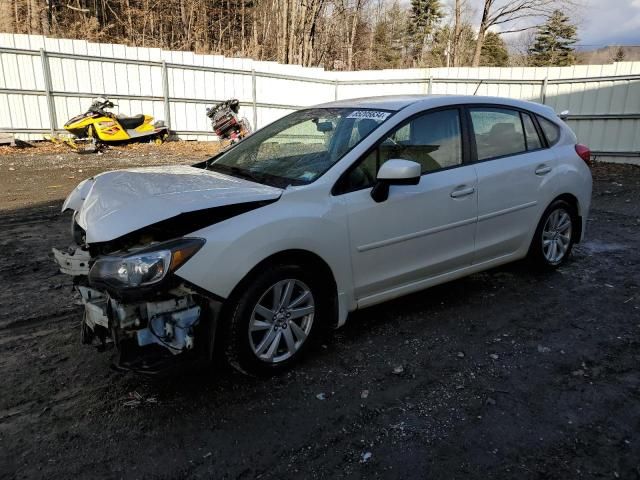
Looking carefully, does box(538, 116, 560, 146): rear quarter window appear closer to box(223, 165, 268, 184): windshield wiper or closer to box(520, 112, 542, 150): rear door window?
box(520, 112, 542, 150): rear door window

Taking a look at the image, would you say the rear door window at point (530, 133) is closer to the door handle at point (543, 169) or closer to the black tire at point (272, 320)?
the door handle at point (543, 169)

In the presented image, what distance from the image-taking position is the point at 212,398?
2885 mm

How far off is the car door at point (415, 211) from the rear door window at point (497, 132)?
0.67 ft

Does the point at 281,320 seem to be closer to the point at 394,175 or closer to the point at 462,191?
the point at 394,175

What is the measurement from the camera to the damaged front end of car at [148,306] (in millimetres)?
2582

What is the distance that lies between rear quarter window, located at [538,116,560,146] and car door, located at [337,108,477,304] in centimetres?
117

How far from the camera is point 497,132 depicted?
14.2 feet

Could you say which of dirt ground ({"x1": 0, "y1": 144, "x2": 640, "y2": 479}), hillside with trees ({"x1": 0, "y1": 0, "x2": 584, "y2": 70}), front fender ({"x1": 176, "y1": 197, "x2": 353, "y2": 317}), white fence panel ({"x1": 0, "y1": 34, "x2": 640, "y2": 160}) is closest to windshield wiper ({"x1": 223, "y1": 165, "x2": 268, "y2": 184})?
front fender ({"x1": 176, "y1": 197, "x2": 353, "y2": 317})

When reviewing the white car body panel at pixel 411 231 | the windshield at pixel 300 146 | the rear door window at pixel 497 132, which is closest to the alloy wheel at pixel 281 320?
the white car body panel at pixel 411 231

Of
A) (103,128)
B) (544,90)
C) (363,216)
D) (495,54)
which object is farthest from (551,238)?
(495,54)

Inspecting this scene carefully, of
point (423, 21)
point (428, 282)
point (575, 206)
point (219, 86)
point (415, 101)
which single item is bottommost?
point (428, 282)

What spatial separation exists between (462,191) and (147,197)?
2.30 meters

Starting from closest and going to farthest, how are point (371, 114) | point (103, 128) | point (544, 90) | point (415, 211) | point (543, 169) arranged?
point (415, 211) < point (371, 114) < point (543, 169) < point (103, 128) < point (544, 90)

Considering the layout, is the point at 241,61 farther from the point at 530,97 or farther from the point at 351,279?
the point at 351,279
